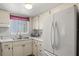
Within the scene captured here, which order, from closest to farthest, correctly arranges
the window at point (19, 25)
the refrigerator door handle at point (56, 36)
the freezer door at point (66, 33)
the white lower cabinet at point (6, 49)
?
the freezer door at point (66, 33), the refrigerator door handle at point (56, 36), the white lower cabinet at point (6, 49), the window at point (19, 25)

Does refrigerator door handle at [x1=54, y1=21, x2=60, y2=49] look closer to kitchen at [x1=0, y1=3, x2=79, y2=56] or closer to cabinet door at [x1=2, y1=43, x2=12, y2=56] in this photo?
kitchen at [x1=0, y1=3, x2=79, y2=56]

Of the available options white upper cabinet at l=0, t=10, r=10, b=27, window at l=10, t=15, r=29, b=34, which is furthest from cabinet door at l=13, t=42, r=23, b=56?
window at l=10, t=15, r=29, b=34

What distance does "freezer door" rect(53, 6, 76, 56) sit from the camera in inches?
40.8

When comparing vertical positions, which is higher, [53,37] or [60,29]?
[60,29]

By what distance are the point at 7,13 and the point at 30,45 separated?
1.40 m

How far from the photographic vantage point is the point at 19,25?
3650 millimetres

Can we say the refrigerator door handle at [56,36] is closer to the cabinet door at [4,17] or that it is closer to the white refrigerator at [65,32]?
the white refrigerator at [65,32]

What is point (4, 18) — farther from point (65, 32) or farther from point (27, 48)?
point (65, 32)

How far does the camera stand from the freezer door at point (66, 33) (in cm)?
104

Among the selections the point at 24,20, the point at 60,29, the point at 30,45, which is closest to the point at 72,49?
the point at 60,29

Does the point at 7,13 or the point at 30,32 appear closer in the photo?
the point at 7,13

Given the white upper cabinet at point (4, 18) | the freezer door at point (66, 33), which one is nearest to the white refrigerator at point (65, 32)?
the freezer door at point (66, 33)

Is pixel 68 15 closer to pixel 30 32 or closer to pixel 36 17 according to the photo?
pixel 36 17

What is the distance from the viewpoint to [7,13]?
2801 millimetres
